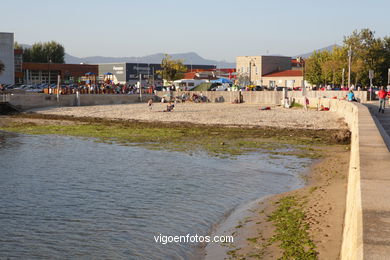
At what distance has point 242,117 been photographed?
3728 cm

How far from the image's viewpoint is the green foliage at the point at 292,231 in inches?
308

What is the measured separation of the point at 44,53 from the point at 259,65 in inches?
2086

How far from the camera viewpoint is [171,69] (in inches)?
3903

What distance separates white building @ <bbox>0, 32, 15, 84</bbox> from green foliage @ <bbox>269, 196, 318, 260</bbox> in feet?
265

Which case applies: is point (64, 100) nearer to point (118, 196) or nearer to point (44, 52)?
point (118, 196)

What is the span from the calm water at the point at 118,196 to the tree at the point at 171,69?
7635 centimetres

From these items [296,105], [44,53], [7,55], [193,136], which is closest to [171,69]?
[7,55]

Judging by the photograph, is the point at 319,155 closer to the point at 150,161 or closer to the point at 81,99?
the point at 150,161

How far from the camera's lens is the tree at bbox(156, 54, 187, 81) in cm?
9881

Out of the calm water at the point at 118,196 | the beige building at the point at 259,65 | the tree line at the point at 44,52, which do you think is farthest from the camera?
the tree line at the point at 44,52

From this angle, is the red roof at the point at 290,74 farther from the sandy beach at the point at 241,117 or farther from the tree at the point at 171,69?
the sandy beach at the point at 241,117

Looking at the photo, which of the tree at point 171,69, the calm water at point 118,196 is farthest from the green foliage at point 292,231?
the tree at point 171,69

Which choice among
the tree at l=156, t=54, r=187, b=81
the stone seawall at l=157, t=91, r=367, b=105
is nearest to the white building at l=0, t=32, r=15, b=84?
the tree at l=156, t=54, r=187, b=81

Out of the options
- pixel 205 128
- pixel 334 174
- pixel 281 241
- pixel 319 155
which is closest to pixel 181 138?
pixel 205 128
